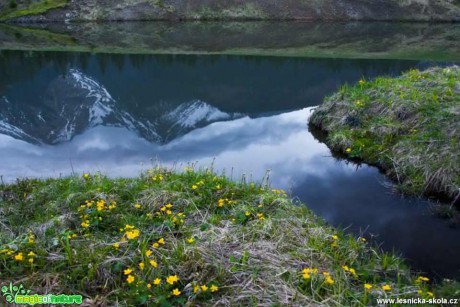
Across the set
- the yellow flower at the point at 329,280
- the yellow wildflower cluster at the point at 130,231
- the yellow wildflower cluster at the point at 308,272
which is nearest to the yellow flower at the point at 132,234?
the yellow wildflower cluster at the point at 130,231

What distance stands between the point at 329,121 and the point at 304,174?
421cm

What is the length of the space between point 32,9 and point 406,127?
229 ft

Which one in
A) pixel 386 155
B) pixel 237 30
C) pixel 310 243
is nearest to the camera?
pixel 310 243

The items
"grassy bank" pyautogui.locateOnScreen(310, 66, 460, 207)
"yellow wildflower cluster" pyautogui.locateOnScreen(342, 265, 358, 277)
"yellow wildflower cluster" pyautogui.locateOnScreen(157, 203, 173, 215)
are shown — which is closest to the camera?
"yellow wildflower cluster" pyautogui.locateOnScreen(342, 265, 358, 277)

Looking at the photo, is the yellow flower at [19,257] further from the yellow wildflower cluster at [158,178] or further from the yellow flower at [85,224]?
the yellow wildflower cluster at [158,178]

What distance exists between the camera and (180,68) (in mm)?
31797

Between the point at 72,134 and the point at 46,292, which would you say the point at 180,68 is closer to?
the point at 72,134

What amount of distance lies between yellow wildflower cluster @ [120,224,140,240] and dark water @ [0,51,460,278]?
453 cm

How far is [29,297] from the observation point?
615cm

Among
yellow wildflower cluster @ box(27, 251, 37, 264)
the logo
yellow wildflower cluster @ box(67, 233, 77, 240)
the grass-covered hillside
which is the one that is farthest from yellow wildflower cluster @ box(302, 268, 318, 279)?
the grass-covered hillside

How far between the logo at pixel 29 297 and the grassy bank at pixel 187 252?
0.12 meters

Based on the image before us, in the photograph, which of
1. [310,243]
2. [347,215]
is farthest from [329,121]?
[310,243]

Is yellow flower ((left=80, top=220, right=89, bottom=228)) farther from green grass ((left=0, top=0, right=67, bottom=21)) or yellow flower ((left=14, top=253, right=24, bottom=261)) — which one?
green grass ((left=0, top=0, right=67, bottom=21))

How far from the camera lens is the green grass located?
6775cm
